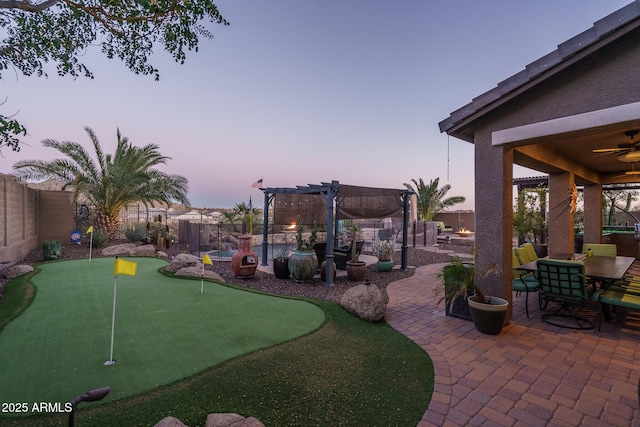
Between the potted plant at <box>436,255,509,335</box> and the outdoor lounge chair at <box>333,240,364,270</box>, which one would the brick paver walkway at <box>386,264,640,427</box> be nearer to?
the potted plant at <box>436,255,509,335</box>

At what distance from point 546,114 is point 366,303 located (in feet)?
12.5

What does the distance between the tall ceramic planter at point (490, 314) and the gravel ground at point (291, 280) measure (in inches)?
87.3

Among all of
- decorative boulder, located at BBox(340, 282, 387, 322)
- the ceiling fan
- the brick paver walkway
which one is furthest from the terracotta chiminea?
the ceiling fan

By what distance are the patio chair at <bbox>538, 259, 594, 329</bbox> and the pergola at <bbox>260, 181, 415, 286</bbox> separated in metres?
4.35

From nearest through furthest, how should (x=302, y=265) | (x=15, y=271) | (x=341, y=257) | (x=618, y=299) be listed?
(x=618, y=299) → (x=15, y=271) → (x=302, y=265) → (x=341, y=257)

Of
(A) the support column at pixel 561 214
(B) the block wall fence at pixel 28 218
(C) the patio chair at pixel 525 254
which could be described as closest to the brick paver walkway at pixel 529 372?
(C) the patio chair at pixel 525 254

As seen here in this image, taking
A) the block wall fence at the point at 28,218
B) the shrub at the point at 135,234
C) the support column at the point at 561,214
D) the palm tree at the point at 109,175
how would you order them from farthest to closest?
1. the shrub at the point at 135,234
2. the palm tree at the point at 109,175
3. the block wall fence at the point at 28,218
4. the support column at the point at 561,214

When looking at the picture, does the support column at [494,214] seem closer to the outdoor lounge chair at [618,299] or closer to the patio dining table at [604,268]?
the patio dining table at [604,268]

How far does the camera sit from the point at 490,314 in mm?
4125

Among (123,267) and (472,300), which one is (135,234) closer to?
(123,267)

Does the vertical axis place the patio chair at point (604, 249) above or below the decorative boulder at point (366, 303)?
above

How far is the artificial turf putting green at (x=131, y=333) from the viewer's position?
272 cm

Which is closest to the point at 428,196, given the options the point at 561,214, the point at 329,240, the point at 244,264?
the point at 561,214

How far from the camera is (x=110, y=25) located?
16.4ft
